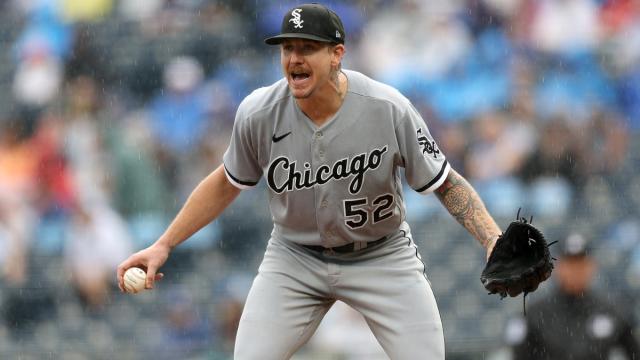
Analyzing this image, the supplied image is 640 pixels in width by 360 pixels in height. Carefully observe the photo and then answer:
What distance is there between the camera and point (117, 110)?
970 cm

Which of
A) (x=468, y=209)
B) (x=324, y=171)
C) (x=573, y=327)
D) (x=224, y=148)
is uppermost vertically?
(x=324, y=171)

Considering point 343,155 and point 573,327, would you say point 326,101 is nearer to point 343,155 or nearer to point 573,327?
point 343,155

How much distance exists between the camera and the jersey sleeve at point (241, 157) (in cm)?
439

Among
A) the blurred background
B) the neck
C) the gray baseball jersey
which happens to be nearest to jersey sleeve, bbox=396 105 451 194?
the gray baseball jersey

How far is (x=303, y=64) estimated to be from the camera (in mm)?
4156

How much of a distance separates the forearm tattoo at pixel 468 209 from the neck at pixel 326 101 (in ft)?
1.72

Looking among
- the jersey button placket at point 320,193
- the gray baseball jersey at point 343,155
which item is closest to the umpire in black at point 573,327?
the gray baseball jersey at point 343,155

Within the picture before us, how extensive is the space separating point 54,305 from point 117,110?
174 cm

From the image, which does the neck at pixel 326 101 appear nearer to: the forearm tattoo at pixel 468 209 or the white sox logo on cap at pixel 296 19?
the white sox logo on cap at pixel 296 19

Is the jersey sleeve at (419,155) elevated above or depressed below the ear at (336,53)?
below

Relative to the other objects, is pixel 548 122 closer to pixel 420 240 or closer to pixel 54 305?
pixel 420 240

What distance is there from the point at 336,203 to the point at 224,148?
523 cm

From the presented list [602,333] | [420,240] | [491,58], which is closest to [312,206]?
A: [602,333]

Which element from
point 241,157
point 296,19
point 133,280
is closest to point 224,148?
point 241,157
